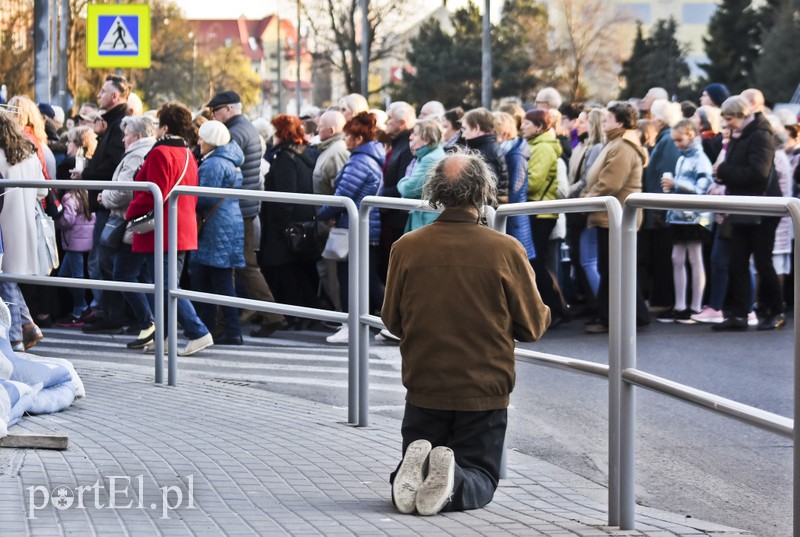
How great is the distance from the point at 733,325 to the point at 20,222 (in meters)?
5.78

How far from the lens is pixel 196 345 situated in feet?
34.8

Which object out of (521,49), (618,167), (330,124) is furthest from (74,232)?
(521,49)

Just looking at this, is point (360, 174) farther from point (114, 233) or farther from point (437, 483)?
point (437, 483)

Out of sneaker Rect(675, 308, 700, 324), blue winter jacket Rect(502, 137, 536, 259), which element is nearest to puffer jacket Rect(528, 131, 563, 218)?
blue winter jacket Rect(502, 137, 536, 259)

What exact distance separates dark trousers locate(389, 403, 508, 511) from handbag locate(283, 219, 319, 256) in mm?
5592

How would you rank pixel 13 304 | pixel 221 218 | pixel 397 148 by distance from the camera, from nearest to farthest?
1. pixel 13 304
2. pixel 221 218
3. pixel 397 148

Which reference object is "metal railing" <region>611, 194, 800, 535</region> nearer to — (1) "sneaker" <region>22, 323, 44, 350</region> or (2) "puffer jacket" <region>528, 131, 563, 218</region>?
(1) "sneaker" <region>22, 323, 44, 350</region>

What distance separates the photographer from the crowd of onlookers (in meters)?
10.4

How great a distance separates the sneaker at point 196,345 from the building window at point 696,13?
11923 cm

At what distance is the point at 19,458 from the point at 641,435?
11.1 feet

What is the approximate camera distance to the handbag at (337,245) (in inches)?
396

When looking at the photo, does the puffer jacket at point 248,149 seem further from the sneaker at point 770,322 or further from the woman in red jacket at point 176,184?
the sneaker at point 770,322

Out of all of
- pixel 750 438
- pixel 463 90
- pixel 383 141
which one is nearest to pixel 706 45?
pixel 463 90

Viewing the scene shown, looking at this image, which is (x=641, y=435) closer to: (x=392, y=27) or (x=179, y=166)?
(x=179, y=166)
